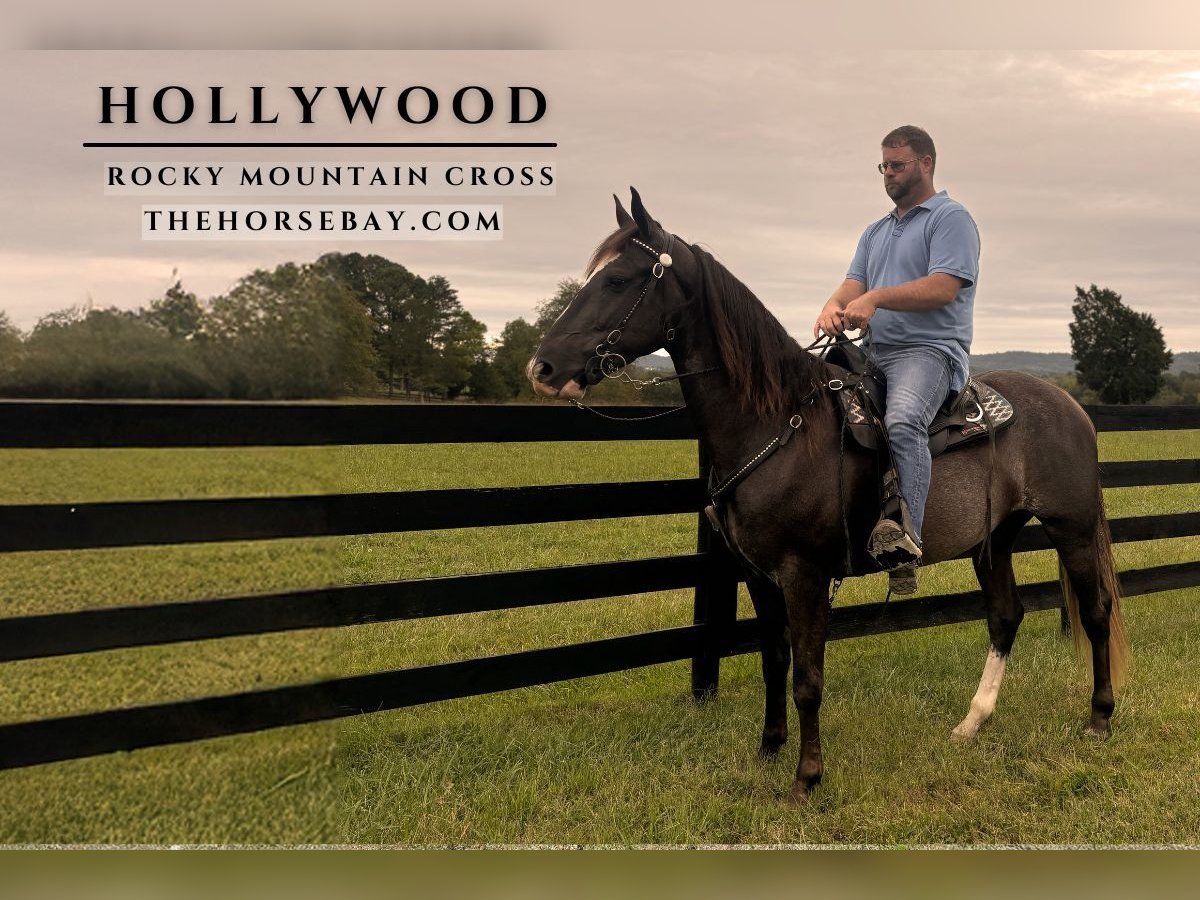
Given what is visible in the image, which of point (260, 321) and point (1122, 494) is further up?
point (260, 321)

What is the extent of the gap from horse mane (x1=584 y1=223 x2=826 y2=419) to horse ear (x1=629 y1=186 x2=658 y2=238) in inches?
2.2

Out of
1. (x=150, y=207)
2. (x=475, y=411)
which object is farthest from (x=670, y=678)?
(x=150, y=207)

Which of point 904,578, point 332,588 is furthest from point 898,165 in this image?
point 332,588

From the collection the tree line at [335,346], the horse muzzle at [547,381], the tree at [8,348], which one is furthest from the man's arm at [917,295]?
the tree at [8,348]

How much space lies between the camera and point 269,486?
1002 centimetres

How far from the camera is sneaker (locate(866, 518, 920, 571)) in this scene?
341cm

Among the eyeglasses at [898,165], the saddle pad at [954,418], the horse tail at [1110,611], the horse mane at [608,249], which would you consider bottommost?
the horse tail at [1110,611]

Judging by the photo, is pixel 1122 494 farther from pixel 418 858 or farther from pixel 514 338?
pixel 418 858

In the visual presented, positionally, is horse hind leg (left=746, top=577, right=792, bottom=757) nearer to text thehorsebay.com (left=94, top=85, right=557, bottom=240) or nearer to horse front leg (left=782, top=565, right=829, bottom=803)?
horse front leg (left=782, top=565, right=829, bottom=803)

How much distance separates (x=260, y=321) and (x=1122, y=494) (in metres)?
11.4

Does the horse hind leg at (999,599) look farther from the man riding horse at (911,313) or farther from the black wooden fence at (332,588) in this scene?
the black wooden fence at (332,588)

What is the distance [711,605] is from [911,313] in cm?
183

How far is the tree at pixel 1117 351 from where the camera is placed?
19.6ft

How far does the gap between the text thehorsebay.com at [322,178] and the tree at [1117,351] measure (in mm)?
4009
